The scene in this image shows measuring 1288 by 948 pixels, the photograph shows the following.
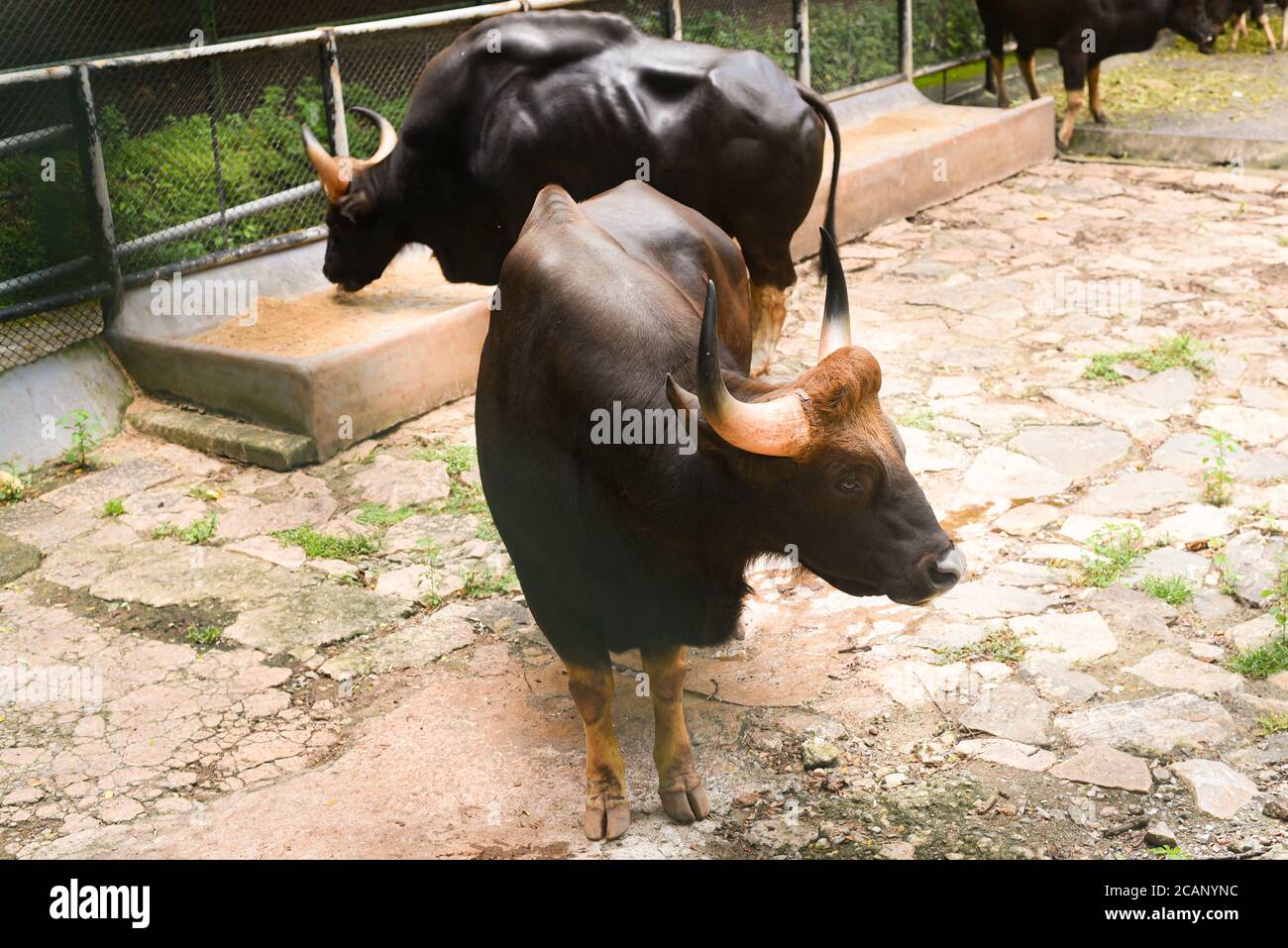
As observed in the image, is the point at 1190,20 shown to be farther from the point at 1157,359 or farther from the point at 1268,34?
the point at 1157,359

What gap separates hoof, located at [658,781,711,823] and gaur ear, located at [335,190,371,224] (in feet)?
14.8

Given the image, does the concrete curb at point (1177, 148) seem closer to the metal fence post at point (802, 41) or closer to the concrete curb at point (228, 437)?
the metal fence post at point (802, 41)

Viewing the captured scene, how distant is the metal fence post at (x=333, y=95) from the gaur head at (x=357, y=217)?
1.40ft

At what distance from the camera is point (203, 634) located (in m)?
5.31

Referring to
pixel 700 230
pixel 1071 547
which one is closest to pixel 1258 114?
pixel 1071 547

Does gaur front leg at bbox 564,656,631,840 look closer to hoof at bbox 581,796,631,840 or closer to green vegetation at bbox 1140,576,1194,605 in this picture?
hoof at bbox 581,796,631,840

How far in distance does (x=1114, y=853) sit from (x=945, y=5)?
34.0ft

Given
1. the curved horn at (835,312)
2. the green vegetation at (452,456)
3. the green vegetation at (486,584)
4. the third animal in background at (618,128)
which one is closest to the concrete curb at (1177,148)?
the third animal in background at (618,128)

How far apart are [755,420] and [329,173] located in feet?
15.9

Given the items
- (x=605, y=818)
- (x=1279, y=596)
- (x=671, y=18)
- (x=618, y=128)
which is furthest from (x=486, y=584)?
(x=671, y=18)

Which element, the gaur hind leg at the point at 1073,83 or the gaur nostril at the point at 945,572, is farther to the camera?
the gaur hind leg at the point at 1073,83

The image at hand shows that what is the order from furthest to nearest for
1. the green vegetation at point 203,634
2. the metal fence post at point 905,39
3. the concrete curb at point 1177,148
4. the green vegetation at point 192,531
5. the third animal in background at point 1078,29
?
the metal fence post at point 905,39
the third animal in background at point 1078,29
the concrete curb at point 1177,148
the green vegetation at point 192,531
the green vegetation at point 203,634

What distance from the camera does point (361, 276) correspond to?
7871 millimetres

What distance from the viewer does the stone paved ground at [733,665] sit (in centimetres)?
412
